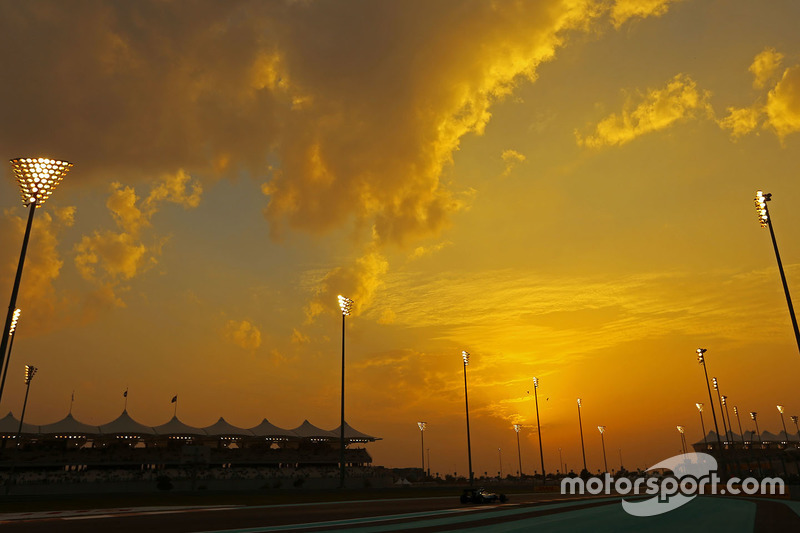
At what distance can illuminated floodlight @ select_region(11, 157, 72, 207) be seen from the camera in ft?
86.5

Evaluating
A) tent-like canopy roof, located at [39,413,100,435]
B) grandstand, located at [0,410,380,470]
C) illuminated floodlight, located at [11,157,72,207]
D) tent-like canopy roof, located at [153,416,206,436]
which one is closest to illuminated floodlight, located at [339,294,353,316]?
illuminated floodlight, located at [11,157,72,207]

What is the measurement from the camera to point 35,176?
2642 cm

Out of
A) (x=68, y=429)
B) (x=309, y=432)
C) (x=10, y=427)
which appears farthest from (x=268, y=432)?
(x=10, y=427)

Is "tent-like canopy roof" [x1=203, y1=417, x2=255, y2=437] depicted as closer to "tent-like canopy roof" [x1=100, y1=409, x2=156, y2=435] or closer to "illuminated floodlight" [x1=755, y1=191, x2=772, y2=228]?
"tent-like canopy roof" [x1=100, y1=409, x2=156, y2=435]

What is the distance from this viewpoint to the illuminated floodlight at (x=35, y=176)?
2638 cm

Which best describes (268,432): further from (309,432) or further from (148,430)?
(148,430)

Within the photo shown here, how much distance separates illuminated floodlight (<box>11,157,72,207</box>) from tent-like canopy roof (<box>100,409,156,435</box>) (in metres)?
75.1

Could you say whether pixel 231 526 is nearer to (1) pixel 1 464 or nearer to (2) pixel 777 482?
(2) pixel 777 482

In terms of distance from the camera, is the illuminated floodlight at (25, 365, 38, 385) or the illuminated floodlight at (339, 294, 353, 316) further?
the illuminated floodlight at (25, 365, 38, 385)

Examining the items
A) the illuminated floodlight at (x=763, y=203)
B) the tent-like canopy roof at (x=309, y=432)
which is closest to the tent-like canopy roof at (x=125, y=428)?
the tent-like canopy roof at (x=309, y=432)

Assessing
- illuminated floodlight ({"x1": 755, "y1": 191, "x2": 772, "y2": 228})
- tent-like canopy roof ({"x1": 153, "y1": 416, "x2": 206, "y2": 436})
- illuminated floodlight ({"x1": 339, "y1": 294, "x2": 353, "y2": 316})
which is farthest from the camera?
tent-like canopy roof ({"x1": 153, "y1": 416, "x2": 206, "y2": 436})

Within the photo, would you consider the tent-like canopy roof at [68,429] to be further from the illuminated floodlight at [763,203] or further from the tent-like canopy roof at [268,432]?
the illuminated floodlight at [763,203]

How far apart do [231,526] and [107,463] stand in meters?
82.2

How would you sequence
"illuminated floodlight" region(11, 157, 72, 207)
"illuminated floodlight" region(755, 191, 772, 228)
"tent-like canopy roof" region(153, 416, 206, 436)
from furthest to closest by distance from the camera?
1. "tent-like canopy roof" region(153, 416, 206, 436)
2. "illuminated floodlight" region(755, 191, 772, 228)
3. "illuminated floodlight" region(11, 157, 72, 207)
